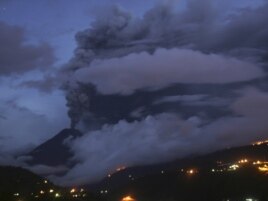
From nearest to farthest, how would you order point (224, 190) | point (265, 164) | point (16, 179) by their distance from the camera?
point (224, 190) < point (265, 164) < point (16, 179)

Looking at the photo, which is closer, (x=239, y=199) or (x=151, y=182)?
(x=239, y=199)

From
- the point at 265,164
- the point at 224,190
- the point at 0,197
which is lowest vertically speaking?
the point at 0,197

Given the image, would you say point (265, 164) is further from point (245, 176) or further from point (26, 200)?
point (26, 200)

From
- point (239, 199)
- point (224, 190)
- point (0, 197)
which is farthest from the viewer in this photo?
point (224, 190)

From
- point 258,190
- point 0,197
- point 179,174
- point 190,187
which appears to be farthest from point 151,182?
point 0,197

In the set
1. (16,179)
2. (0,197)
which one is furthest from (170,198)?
(0,197)

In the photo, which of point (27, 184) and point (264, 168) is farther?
point (27, 184)

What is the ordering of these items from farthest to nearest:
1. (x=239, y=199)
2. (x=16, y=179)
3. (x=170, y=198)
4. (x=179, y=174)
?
1. (x=179, y=174)
2. (x=16, y=179)
3. (x=170, y=198)
4. (x=239, y=199)

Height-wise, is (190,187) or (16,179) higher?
(16,179)

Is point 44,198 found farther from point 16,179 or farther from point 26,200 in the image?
point 16,179
